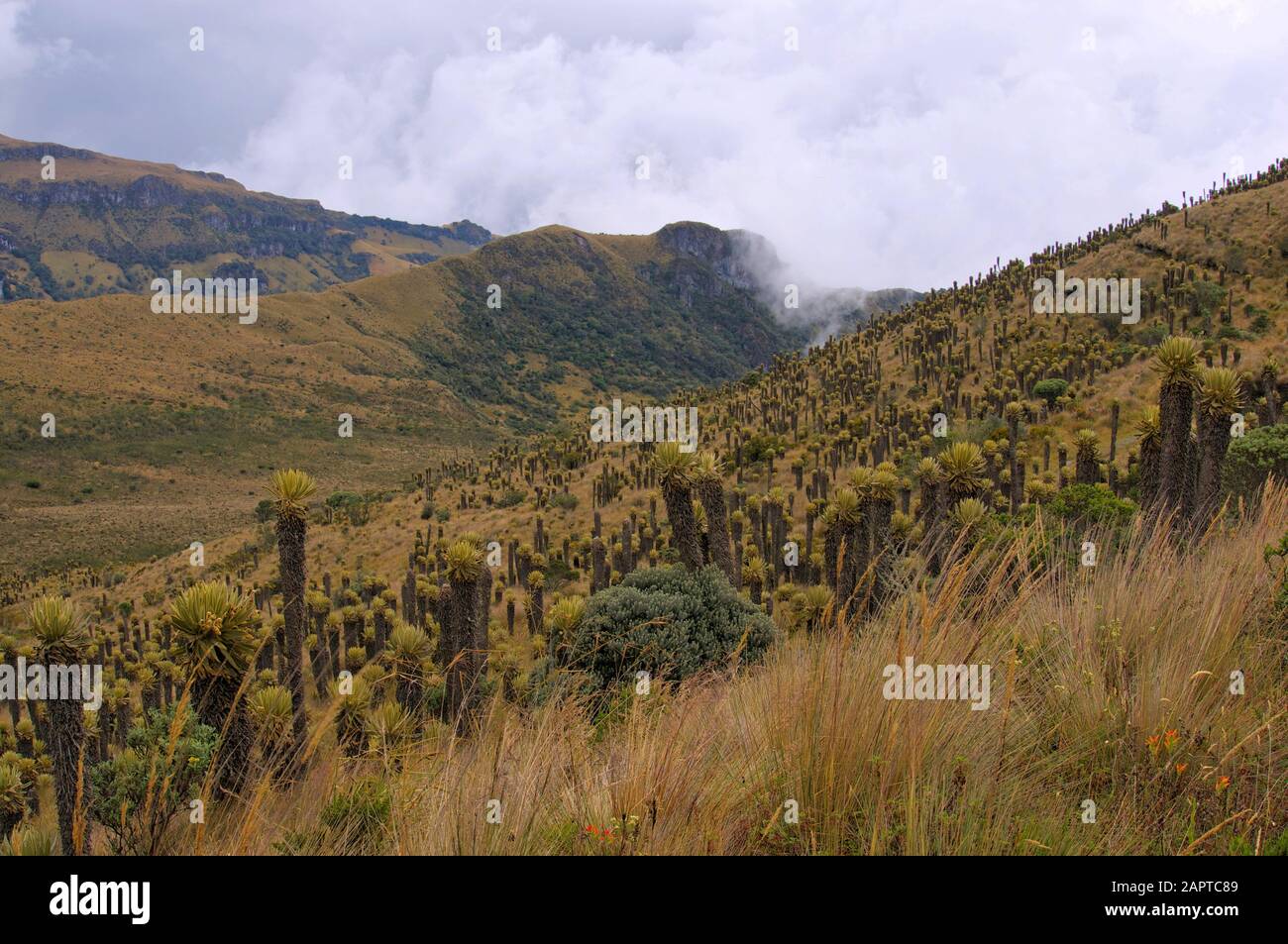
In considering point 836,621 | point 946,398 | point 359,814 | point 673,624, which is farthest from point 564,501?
point 836,621

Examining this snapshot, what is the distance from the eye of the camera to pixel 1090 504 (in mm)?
14094

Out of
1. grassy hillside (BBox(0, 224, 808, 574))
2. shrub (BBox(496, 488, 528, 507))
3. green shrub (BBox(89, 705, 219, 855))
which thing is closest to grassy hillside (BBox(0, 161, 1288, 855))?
shrub (BBox(496, 488, 528, 507))

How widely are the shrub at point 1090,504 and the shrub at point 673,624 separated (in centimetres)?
704

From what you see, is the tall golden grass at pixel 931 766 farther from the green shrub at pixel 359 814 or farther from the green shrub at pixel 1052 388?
the green shrub at pixel 1052 388

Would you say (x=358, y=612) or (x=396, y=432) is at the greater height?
(x=396, y=432)

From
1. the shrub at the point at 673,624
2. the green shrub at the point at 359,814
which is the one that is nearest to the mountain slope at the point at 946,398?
the shrub at the point at 673,624

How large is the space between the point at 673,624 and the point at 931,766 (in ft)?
22.3

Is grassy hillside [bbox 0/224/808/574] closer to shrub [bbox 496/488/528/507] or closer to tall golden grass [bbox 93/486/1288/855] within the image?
shrub [bbox 496/488/528/507]

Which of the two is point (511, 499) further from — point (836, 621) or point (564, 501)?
point (836, 621)

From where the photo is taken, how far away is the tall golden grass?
2.35m
